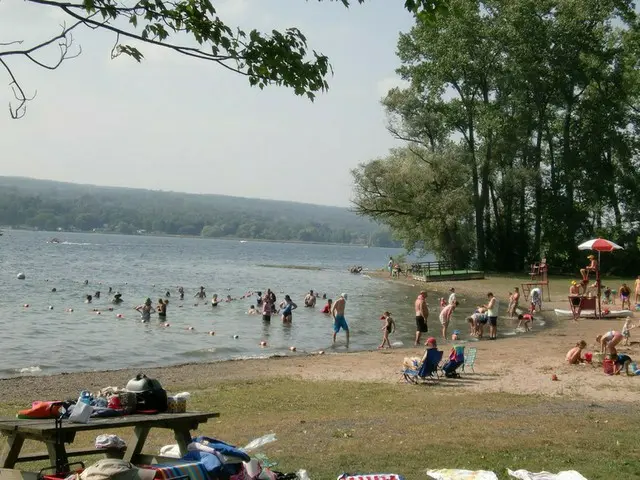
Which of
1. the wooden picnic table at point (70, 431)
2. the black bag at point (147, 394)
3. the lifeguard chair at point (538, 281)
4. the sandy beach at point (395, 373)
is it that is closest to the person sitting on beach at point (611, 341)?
the sandy beach at point (395, 373)

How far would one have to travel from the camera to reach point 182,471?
623 centimetres

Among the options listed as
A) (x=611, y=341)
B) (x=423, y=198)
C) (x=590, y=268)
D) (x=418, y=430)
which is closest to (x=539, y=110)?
(x=423, y=198)

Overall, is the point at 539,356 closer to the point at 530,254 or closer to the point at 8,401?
the point at 8,401

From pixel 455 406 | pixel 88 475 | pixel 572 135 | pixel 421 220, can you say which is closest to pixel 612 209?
pixel 572 135

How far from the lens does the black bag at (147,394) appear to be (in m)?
6.70

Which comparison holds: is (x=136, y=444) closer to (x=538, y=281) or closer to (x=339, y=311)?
(x=339, y=311)

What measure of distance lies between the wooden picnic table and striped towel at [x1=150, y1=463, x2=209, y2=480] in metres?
0.41

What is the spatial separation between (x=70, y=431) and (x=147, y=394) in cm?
86

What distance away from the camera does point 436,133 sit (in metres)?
56.1

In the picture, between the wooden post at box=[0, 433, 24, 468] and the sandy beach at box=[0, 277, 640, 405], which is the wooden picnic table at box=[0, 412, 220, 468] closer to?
the wooden post at box=[0, 433, 24, 468]

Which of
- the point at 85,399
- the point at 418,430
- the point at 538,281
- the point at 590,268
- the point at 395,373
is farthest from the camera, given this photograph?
the point at 538,281

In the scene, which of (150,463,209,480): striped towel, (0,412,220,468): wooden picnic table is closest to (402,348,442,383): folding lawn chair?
(0,412,220,468): wooden picnic table

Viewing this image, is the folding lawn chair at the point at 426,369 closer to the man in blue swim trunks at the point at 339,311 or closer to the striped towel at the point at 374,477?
the striped towel at the point at 374,477

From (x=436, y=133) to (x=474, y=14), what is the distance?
27.8 feet
